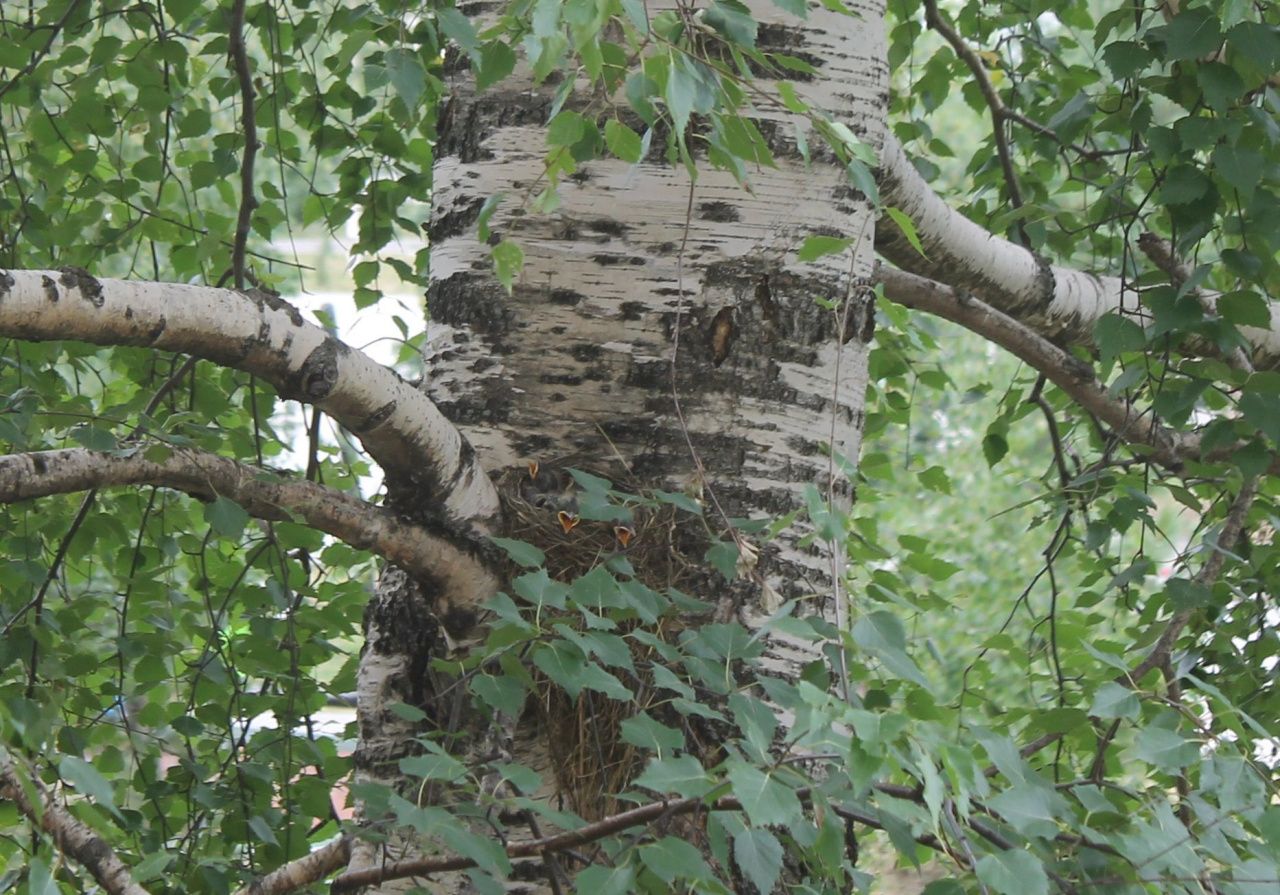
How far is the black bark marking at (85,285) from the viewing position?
3.14 feet

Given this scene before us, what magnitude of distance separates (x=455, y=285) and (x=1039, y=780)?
0.81m

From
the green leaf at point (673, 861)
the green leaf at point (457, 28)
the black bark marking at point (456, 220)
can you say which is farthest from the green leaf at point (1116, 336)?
the green leaf at point (673, 861)

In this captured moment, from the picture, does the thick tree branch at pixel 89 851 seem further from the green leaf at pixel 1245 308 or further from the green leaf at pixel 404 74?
the green leaf at pixel 1245 308

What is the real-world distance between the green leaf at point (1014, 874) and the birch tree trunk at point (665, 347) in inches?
19.1

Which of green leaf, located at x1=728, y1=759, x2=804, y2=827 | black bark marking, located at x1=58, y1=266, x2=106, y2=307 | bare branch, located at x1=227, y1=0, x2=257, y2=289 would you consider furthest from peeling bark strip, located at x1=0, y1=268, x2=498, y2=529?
bare branch, located at x1=227, y1=0, x2=257, y2=289

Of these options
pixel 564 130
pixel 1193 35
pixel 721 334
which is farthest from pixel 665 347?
pixel 1193 35

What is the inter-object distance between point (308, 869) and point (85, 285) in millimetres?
688

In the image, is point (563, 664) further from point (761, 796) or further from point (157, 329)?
point (157, 329)

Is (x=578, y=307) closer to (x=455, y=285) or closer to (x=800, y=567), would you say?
(x=455, y=285)

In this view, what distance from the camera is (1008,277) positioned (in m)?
2.01

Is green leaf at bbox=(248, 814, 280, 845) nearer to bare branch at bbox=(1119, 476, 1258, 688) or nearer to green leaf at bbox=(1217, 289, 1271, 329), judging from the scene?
bare branch at bbox=(1119, 476, 1258, 688)

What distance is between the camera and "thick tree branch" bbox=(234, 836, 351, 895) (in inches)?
51.8

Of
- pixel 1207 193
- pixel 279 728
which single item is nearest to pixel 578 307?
pixel 1207 193

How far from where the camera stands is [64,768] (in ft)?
2.61
